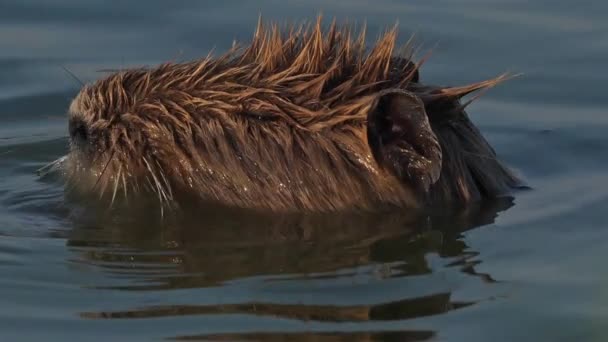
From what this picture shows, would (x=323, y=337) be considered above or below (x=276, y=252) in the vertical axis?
below

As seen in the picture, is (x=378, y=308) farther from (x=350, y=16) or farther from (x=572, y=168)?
(x=350, y=16)

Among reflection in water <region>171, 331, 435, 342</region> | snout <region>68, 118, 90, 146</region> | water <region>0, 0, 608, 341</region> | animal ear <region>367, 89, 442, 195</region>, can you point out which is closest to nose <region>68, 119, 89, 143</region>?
snout <region>68, 118, 90, 146</region>

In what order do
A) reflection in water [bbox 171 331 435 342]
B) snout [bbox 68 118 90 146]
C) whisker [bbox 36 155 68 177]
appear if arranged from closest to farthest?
reflection in water [bbox 171 331 435 342], snout [bbox 68 118 90 146], whisker [bbox 36 155 68 177]

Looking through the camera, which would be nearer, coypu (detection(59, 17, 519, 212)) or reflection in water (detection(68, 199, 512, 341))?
reflection in water (detection(68, 199, 512, 341))

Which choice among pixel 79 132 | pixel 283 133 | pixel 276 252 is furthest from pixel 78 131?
pixel 276 252

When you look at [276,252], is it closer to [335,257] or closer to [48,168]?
[335,257]

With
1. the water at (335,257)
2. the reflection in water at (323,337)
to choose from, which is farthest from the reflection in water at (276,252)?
the reflection in water at (323,337)

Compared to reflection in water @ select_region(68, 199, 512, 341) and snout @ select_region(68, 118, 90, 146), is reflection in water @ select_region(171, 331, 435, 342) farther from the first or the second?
snout @ select_region(68, 118, 90, 146)
